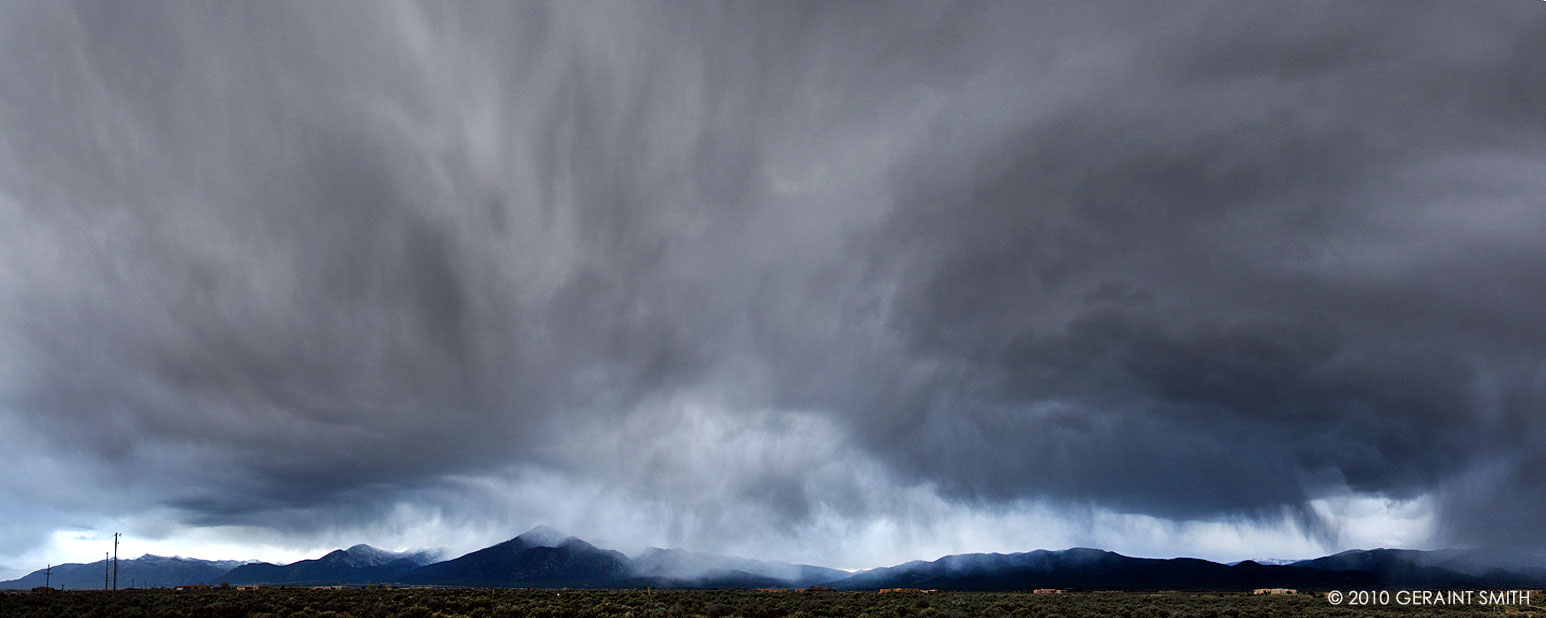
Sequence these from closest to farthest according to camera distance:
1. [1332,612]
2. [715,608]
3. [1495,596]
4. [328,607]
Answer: [328,607] → [715,608] → [1332,612] → [1495,596]

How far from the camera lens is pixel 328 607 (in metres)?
50.7

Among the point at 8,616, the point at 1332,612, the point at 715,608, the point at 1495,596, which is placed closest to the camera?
the point at 8,616

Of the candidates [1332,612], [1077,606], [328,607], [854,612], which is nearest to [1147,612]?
[1077,606]

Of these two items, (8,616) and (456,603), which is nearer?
(8,616)

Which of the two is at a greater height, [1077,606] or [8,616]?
[8,616]

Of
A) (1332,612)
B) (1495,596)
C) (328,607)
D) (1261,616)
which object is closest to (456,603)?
(328,607)

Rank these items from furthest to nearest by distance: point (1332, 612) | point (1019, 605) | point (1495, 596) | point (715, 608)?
point (1495, 596)
point (1019, 605)
point (1332, 612)
point (715, 608)

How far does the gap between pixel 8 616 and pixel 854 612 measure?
5097 centimetres

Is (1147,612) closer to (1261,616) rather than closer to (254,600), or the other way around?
(1261,616)

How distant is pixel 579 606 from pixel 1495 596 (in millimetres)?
92357

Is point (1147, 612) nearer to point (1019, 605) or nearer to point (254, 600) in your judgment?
point (1019, 605)

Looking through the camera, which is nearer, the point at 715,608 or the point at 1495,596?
the point at 715,608

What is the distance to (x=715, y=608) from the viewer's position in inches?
2132

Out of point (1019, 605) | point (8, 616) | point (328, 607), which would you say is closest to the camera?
point (8, 616)
